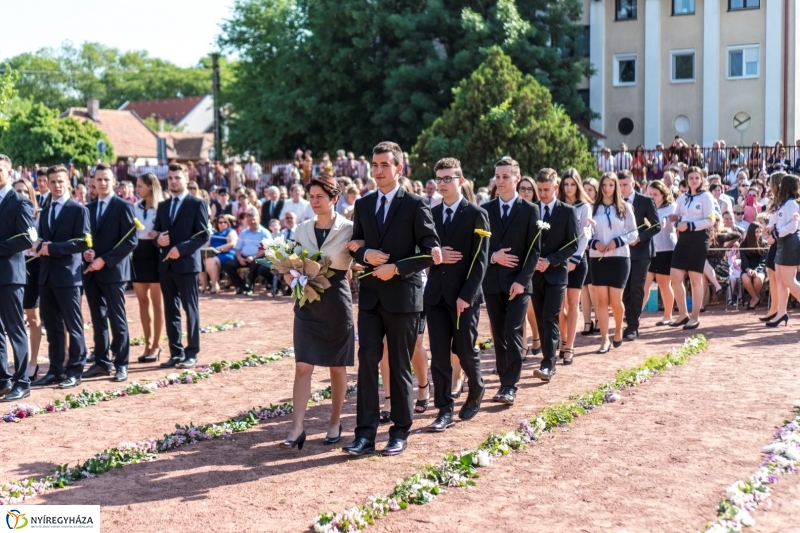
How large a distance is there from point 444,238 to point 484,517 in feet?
9.85

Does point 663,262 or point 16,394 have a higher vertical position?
point 663,262

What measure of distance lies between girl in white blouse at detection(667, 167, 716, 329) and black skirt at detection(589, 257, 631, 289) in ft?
7.31

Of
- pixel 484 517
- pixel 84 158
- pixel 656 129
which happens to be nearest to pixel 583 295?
pixel 484 517

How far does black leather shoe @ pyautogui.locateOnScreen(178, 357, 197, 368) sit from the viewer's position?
12.2 meters

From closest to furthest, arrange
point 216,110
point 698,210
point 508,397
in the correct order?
point 508,397, point 698,210, point 216,110

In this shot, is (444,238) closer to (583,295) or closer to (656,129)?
(583,295)

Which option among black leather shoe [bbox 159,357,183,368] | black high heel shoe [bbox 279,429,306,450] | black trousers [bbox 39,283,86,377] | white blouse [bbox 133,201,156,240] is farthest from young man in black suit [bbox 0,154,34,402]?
black high heel shoe [bbox 279,429,306,450]

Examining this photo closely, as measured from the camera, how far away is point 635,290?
1344 centimetres

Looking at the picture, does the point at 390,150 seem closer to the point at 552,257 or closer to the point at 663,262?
the point at 552,257

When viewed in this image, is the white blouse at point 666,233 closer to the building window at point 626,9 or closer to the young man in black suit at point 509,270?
the young man in black suit at point 509,270

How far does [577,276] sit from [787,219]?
3.47 metres

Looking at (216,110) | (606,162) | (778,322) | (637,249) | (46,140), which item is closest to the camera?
(637,249)

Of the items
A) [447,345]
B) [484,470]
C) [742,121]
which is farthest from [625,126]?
[484,470]

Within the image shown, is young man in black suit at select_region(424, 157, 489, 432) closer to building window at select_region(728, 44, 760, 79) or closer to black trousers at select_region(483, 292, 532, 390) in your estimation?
black trousers at select_region(483, 292, 532, 390)
